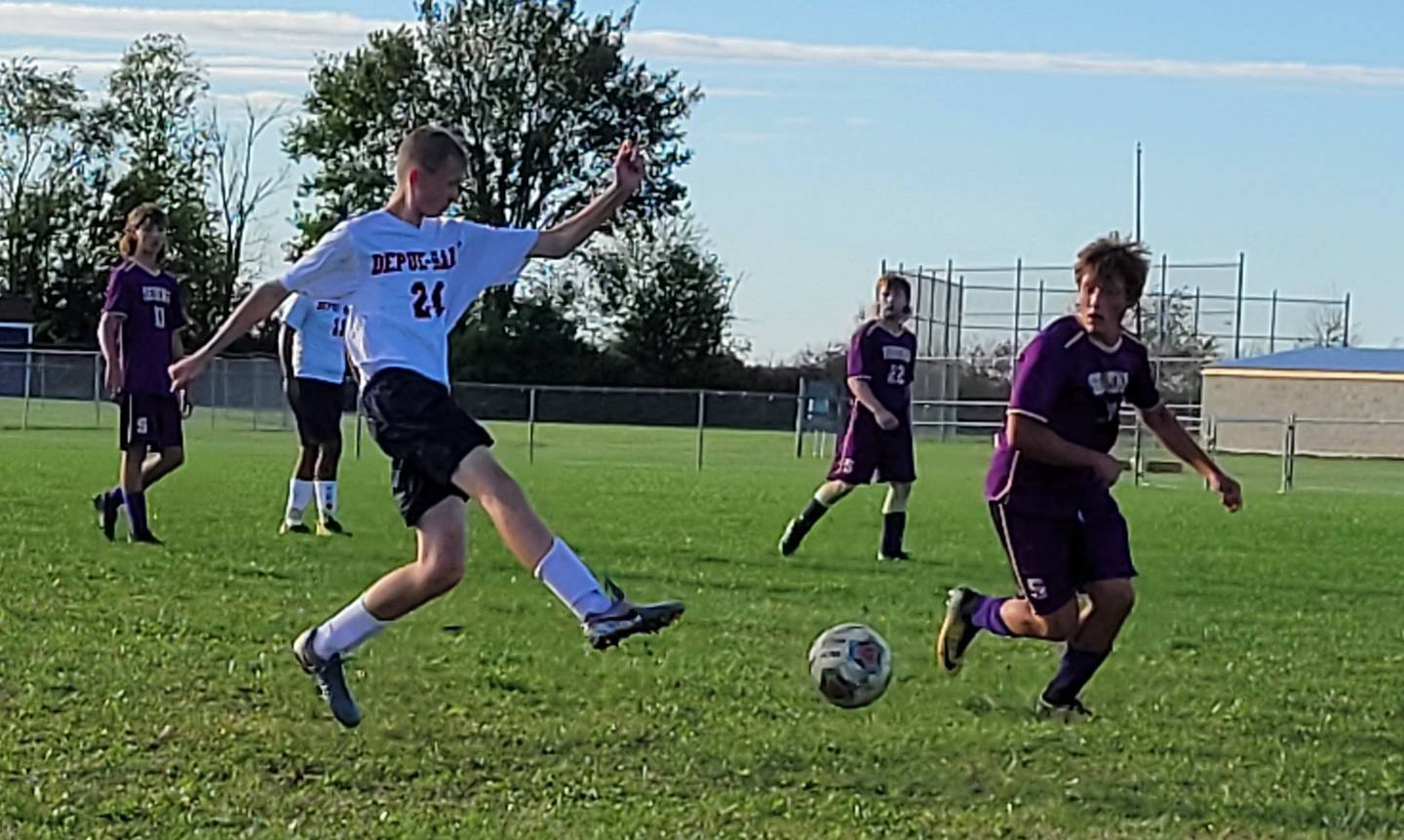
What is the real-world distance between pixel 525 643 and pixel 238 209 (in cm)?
6156

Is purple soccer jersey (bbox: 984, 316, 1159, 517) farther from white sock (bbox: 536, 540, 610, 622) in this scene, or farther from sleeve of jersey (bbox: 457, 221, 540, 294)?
sleeve of jersey (bbox: 457, 221, 540, 294)

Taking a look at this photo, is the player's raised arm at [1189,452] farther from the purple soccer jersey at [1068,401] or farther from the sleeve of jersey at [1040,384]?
the sleeve of jersey at [1040,384]

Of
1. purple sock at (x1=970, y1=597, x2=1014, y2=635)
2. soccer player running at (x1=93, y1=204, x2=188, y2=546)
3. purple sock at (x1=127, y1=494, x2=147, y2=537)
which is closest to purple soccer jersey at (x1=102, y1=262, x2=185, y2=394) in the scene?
soccer player running at (x1=93, y1=204, x2=188, y2=546)

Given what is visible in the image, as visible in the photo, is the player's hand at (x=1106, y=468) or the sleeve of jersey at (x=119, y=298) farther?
the sleeve of jersey at (x=119, y=298)

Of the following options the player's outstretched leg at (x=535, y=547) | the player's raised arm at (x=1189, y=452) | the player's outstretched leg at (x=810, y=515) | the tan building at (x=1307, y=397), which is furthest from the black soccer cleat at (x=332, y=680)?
the tan building at (x=1307, y=397)

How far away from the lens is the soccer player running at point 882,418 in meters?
11.7

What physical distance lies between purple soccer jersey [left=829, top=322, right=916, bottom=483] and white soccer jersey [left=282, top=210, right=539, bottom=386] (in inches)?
234

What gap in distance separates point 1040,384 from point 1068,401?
13 cm

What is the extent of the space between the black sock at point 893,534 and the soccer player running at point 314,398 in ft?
11.5

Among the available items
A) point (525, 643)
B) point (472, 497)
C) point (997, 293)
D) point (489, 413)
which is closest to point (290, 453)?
point (489, 413)

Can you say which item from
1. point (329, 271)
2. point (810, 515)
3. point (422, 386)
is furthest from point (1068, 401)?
point (810, 515)

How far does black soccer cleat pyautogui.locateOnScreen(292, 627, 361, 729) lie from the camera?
5.83m

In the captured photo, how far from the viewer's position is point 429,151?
596 centimetres

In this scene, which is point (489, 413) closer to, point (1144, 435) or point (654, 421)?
point (654, 421)
